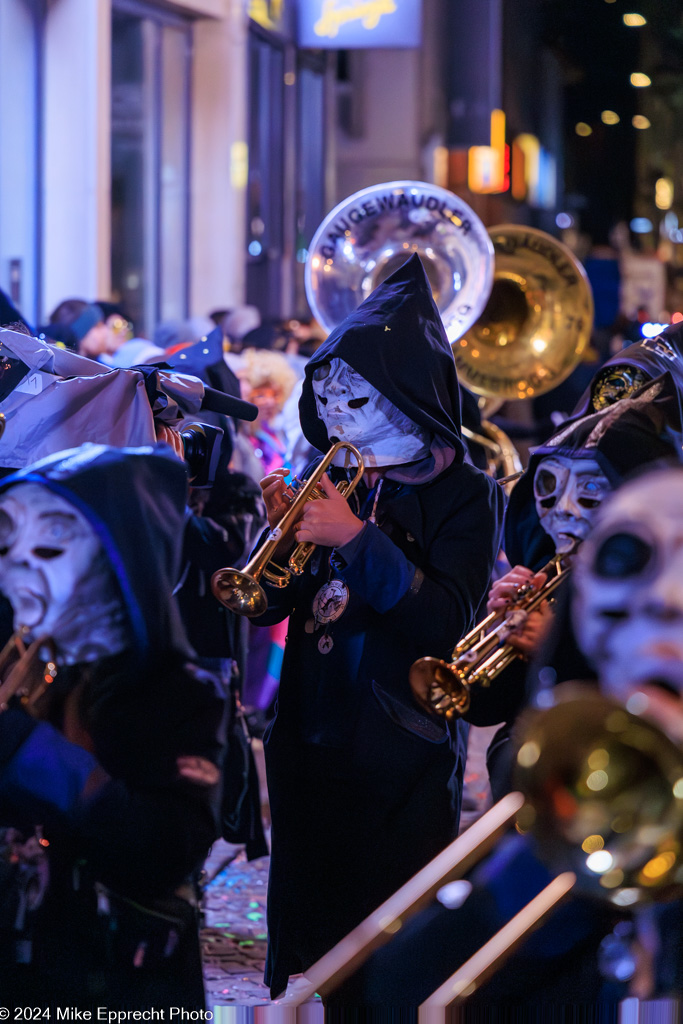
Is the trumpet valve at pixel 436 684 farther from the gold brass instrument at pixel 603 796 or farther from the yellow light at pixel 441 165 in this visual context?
the yellow light at pixel 441 165

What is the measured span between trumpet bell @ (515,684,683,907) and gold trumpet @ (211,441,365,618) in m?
1.21

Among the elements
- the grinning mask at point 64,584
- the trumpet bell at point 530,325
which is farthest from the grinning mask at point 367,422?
the trumpet bell at point 530,325

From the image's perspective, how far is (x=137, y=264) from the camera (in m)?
11.6

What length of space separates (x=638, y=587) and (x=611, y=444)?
0.85 m

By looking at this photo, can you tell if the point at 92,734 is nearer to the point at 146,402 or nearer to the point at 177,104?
the point at 146,402

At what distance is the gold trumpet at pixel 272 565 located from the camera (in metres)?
2.78

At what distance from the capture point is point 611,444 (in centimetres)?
251

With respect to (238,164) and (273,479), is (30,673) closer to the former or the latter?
(273,479)

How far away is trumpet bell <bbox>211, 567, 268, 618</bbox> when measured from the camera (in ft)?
9.16

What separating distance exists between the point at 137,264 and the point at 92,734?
1003cm

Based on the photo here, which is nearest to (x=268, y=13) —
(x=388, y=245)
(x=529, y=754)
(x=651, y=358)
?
(x=388, y=245)

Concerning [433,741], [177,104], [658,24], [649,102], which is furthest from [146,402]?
[649,102]

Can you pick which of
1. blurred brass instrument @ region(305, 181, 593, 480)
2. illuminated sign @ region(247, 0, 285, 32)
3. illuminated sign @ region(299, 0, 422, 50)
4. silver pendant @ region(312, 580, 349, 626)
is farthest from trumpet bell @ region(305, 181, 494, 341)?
illuminated sign @ region(247, 0, 285, 32)

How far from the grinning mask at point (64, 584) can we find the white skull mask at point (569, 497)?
0.99 m
